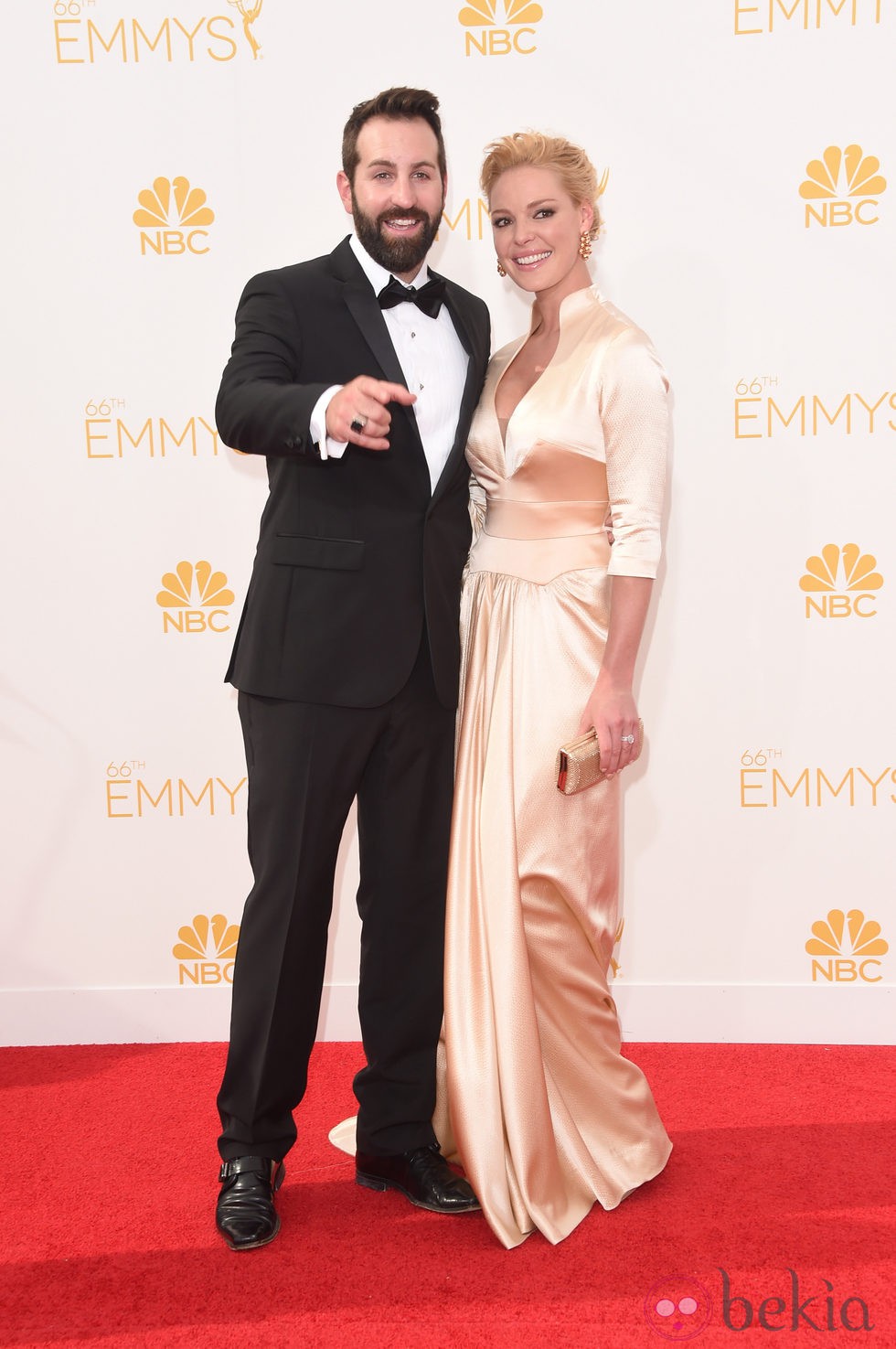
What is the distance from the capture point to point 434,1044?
7.09 ft

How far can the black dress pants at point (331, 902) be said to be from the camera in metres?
1.97

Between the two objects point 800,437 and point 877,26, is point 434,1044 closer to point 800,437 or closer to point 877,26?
point 800,437

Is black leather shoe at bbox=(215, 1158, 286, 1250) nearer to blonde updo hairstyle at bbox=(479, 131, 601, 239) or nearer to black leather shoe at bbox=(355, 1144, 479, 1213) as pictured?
black leather shoe at bbox=(355, 1144, 479, 1213)

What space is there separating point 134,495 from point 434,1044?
1532 mm

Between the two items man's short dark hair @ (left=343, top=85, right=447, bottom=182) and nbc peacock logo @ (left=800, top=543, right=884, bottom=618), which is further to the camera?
nbc peacock logo @ (left=800, top=543, right=884, bottom=618)

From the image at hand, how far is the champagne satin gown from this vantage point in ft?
6.43

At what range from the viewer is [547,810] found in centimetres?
202

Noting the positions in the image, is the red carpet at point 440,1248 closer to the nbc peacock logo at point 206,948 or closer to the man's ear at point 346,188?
the nbc peacock logo at point 206,948

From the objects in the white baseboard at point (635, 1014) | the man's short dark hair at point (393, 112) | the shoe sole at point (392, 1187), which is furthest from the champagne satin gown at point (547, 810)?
the white baseboard at point (635, 1014)

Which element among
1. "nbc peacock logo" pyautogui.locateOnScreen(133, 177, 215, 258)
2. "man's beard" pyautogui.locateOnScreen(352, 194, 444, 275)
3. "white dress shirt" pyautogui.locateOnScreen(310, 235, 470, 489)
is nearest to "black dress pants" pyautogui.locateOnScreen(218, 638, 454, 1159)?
"white dress shirt" pyautogui.locateOnScreen(310, 235, 470, 489)

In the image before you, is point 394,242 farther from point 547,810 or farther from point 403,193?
point 547,810

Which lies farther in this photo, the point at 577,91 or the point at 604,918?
the point at 577,91

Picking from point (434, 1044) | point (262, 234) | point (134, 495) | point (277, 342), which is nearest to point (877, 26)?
point (262, 234)

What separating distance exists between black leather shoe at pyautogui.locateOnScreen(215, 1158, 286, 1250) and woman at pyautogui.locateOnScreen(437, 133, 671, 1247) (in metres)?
0.35
